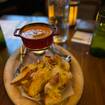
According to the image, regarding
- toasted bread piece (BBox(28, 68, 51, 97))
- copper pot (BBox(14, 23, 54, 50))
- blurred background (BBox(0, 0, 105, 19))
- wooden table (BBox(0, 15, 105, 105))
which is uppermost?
copper pot (BBox(14, 23, 54, 50))

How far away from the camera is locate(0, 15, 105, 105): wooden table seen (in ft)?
1.79

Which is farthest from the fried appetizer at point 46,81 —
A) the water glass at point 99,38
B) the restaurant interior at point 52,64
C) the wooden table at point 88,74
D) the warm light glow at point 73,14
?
the warm light glow at point 73,14

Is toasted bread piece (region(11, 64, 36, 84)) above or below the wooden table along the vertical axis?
above

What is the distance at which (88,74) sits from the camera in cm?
64

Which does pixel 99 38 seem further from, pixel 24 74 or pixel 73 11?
pixel 24 74

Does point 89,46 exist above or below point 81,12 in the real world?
above

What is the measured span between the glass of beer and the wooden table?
0.15 ft

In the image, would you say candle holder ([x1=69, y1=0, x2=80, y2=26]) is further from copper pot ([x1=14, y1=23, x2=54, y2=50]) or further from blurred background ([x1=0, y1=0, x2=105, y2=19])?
blurred background ([x1=0, y1=0, x2=105, y2=19])

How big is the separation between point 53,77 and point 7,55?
0.34 meters

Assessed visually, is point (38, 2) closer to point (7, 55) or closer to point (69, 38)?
point (69, 38)

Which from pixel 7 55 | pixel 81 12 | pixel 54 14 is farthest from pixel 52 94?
pixel 81 12

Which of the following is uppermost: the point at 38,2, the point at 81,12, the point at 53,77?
the point at 53,77

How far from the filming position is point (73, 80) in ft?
1.81

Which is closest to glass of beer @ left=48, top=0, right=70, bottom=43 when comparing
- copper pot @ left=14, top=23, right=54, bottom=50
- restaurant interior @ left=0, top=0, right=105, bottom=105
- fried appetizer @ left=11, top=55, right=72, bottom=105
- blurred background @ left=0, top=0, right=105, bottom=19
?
restaurant interior @ left=0, top=0, right=105, bottom=105
